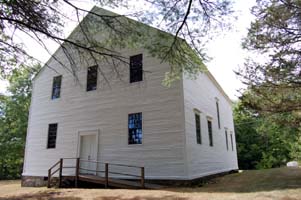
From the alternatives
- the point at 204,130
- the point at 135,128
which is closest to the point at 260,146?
the point at 204,130

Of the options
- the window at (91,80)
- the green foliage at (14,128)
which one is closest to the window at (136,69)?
the window at (91,80)

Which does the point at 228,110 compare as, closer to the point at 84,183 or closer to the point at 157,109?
the point at 157,109

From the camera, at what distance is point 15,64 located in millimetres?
6750

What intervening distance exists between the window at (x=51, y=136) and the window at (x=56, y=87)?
180 centimetres

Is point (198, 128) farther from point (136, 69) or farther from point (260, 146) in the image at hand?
point (260, 146)

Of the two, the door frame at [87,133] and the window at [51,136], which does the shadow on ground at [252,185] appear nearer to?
the door frame at [87,133]

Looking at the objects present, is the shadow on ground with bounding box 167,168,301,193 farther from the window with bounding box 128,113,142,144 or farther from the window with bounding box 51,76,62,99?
the window with bounding box 51,76,62,99

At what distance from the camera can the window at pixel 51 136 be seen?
44.5 feet

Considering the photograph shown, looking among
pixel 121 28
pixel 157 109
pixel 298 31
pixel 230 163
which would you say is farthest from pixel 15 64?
pixel 230 163

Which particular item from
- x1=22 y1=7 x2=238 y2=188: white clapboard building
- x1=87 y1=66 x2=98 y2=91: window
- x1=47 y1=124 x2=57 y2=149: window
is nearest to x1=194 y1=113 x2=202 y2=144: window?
x1=22 y1=7 x2=238 y2=188: white clapboard building

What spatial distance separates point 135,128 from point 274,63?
6144 mm

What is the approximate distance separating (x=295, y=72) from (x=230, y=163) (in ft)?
36.2

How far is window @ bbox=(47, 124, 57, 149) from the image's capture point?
1355 centimetres

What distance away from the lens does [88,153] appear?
39.9 ft
